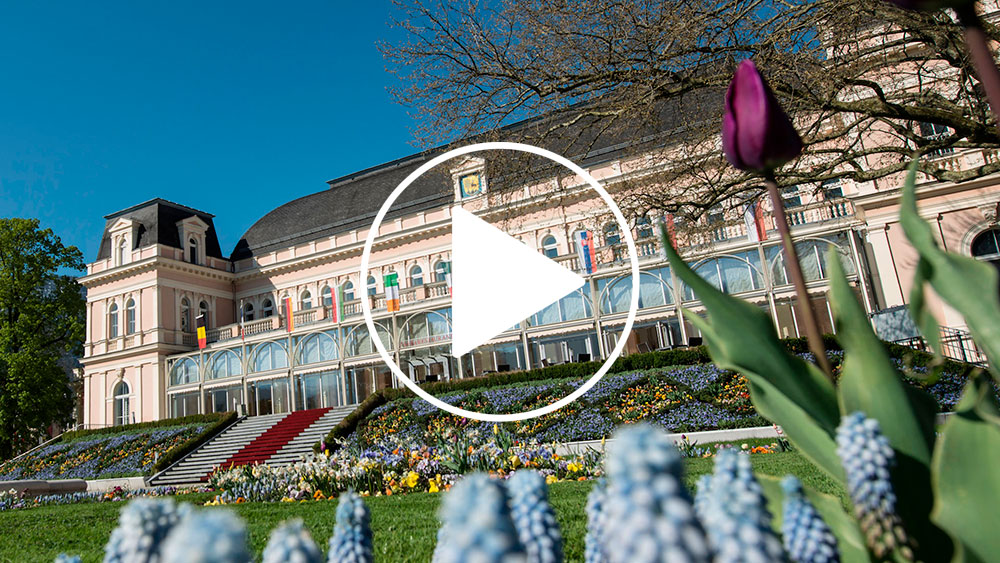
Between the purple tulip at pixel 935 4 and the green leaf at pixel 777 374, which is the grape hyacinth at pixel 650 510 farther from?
the purple tulip at pixel 935 4

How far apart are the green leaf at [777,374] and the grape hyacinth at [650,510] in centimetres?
85

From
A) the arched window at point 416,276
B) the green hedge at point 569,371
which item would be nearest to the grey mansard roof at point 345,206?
the arched window at point 416,276

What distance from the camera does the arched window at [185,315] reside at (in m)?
35.8

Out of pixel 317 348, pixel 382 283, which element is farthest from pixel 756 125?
pixel 382 283

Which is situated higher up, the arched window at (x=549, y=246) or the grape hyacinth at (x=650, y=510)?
the arched window at (x=549, y=246)

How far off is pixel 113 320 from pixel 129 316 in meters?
1.33

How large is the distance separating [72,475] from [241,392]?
9.15 metres

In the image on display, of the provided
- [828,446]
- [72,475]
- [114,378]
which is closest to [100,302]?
[114,378]

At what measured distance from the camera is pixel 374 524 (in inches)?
214

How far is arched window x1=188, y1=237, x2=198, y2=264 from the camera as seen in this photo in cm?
3797

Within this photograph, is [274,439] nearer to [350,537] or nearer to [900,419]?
[350,537]

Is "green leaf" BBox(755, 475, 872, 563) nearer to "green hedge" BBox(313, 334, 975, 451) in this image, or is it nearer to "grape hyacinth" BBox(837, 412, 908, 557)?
"grape hyacinth" BBox(837, 412, 908, 557)

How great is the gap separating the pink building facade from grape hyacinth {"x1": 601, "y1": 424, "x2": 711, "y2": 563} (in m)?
10.9

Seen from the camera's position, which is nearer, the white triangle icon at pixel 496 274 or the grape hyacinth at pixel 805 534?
the grape hyacinth at pixel 805 534
